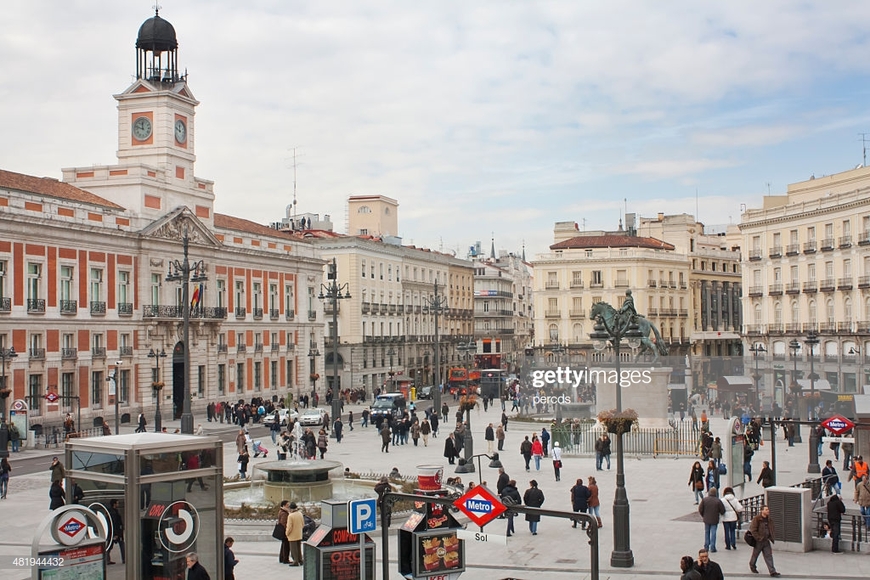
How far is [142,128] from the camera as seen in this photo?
61344 millimetres

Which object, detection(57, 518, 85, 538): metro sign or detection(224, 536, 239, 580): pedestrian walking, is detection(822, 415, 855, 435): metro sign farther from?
detection(57, 518, 85, 538): metro sign

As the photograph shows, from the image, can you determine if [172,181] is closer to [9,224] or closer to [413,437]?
[9,224]

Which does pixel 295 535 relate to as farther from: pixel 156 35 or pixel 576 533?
pixel 156 35

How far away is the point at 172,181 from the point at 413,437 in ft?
82.7

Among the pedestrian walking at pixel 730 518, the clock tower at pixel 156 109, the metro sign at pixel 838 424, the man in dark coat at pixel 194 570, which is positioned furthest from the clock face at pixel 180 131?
the man in dark coat at pixel 194 570

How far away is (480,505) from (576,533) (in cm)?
962

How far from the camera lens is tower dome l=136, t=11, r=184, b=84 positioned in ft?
200

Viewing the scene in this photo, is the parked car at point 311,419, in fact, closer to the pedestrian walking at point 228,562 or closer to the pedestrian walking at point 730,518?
the pedestrian walking at point 730,518

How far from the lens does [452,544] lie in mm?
16797

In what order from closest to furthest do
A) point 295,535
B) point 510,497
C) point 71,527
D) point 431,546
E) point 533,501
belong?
1. point 71,527
2. point 431,546
3. point 295,535
4. point 533,501
5. point 510,497

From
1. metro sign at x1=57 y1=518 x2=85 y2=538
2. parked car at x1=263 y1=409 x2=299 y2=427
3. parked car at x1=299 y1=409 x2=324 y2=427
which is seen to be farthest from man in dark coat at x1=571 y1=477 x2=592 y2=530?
parked car at x1=299 y1=409 x2=324 y2=427

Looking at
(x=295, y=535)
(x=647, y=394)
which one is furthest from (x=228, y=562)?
(x=647, y=394)

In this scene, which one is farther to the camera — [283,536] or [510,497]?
[510,497]

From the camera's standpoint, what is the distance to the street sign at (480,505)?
47.0 ft
